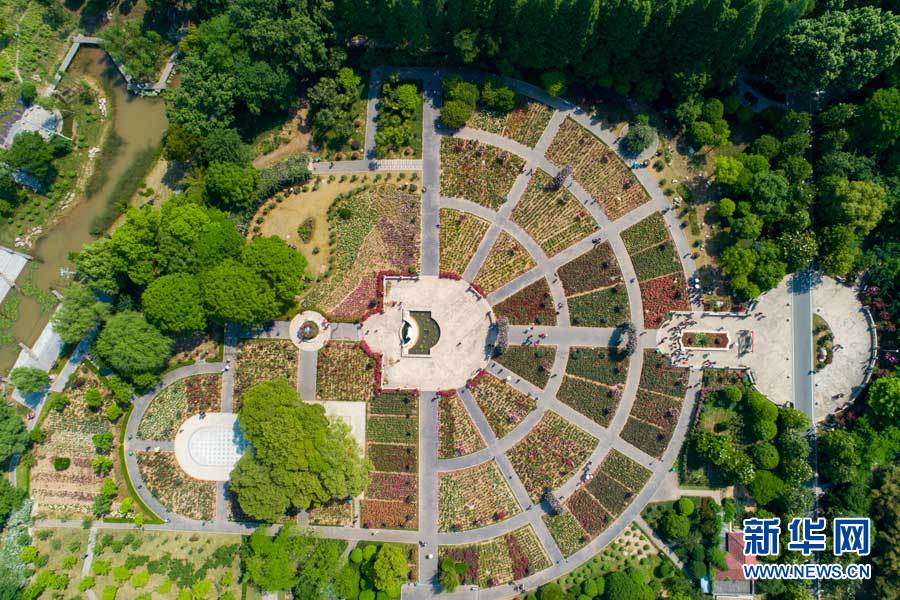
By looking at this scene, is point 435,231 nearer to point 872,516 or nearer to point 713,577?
point 713,577

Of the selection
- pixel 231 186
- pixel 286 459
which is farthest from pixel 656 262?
pixel 231 186

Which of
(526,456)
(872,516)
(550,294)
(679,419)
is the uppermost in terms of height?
(550,294)

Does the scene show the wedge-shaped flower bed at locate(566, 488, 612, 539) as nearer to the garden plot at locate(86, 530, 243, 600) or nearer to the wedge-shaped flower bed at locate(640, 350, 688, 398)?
the wedge-shaped flower bed at locate(640, 350, 688, 398)

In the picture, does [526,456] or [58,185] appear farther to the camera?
[58,185]

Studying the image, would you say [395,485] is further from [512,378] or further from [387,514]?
[512,378]

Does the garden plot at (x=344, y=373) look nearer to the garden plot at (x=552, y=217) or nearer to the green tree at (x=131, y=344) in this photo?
the green tree at (x=131, y=344)

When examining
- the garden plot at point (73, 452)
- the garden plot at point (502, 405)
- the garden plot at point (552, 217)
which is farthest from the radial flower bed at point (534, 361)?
the garden plot at point (73, 452)

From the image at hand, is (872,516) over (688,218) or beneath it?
beneath

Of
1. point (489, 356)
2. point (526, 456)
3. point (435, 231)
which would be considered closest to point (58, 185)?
point (435, 231)
